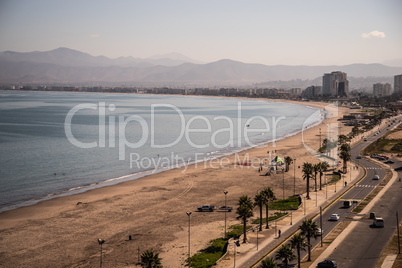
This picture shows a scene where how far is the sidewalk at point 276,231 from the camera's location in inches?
1138

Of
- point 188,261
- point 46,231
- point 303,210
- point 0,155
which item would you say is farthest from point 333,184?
point 0,155

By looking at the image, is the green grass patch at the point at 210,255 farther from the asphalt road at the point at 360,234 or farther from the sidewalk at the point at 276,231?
the asphalt road at the point at 360,234

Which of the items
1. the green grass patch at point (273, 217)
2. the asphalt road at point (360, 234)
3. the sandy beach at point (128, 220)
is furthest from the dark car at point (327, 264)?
the green grass patch at point (273, 217)

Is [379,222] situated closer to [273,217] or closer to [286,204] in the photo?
[273,217]

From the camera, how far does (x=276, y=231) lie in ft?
111

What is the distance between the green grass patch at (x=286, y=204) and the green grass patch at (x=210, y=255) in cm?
1077

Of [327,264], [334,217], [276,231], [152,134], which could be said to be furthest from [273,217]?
[152,134]

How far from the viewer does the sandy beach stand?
31.5m

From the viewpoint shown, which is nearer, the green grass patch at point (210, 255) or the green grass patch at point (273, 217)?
the green grass patch at point (210, 255)

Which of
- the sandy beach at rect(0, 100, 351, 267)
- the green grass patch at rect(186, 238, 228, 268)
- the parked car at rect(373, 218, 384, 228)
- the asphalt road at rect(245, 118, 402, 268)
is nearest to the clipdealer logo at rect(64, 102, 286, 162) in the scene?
the sandy beach at rect(0, 100, 351, 267)

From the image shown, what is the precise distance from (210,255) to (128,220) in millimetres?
12393

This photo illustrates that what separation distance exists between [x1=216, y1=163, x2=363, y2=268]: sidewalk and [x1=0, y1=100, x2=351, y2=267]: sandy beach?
3115 millimetres

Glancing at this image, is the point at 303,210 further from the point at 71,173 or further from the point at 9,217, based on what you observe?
the point at 71,173

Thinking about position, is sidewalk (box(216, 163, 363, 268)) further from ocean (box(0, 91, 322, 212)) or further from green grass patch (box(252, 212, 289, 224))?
ocean (box(0, 91, 322, 212))
